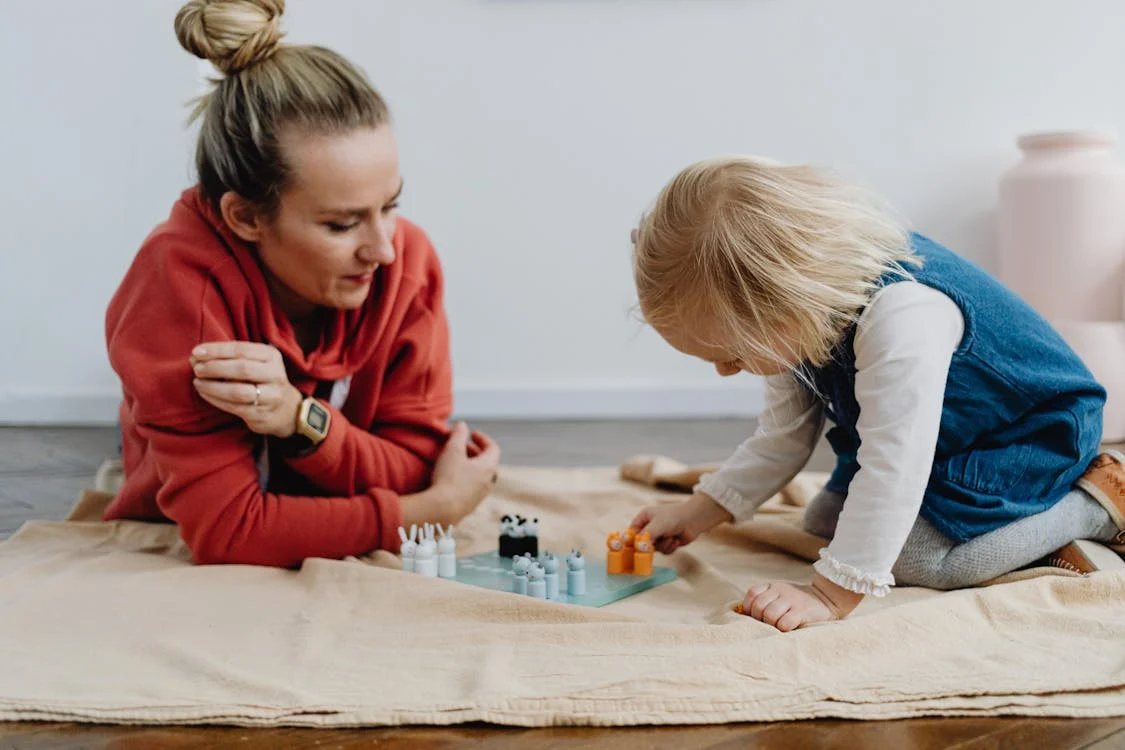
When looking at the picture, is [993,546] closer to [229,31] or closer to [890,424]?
[890,424]

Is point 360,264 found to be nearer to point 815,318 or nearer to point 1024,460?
point 815,318

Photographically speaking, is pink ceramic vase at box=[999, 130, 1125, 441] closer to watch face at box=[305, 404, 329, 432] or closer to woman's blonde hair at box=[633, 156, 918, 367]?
woman's blonde hair at box=[633, 156, 918, 367]

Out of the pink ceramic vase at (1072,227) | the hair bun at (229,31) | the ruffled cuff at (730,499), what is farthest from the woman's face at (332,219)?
the pink ceramic vase at (1072,227)

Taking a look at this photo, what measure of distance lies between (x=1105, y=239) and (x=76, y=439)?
2310 mm

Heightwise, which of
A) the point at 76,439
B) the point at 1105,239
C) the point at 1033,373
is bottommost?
the point at 76,439

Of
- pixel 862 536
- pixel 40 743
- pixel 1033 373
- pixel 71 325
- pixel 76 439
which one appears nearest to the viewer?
pixel 40 743

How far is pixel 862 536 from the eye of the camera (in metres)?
1.29

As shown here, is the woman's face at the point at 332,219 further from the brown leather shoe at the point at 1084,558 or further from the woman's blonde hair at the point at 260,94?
the brown leather shoe at the point at 1084,558

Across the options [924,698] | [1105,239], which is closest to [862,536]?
A: [924,698]

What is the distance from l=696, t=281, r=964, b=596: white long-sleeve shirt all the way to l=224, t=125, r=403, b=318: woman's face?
0.62 m

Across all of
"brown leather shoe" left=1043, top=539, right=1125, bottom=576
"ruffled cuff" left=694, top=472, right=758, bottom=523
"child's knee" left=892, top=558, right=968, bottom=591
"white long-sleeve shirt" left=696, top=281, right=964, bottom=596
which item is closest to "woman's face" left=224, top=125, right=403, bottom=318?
"ruffled cuff" left=694, top=472, right=758, bottom=523

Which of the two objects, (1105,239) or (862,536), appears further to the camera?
(1105,239)

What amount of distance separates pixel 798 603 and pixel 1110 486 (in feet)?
1.51

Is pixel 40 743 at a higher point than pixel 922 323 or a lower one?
lower
